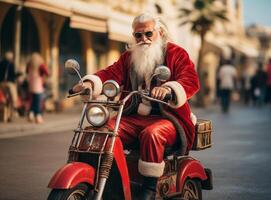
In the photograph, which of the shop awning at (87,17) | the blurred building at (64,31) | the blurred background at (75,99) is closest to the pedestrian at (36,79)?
the blurred background at (75,99)

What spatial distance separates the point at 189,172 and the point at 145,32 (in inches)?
46.7

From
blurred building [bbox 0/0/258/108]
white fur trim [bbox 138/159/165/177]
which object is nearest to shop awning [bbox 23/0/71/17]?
blurred building [bbox 0/0/258/108]

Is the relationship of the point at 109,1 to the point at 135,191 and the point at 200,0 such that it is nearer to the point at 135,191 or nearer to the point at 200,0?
the point at 200,0

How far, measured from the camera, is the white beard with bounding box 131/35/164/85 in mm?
5816

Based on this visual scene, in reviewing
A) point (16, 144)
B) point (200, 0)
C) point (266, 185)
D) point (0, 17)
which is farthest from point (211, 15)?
point (266, 185)

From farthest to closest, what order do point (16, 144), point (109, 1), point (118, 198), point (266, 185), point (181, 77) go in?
point (109, 1) → point (16, 144) → point (266, 185) → point (181, 77) → point (118, 198)

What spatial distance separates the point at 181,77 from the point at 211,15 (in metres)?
28.2

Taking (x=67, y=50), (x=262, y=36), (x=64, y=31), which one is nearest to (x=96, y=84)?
(x=64, y=31)

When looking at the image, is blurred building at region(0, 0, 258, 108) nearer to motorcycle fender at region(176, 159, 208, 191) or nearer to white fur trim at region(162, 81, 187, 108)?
motorcycle fender at region(176, 159, 208, 191)

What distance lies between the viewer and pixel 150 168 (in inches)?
210

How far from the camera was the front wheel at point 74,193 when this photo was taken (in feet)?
15.9

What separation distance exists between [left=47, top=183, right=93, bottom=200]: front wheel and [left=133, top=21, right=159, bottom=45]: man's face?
1.38 meters

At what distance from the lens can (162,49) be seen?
592cm

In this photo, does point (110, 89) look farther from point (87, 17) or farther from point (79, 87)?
point (87, 17)
